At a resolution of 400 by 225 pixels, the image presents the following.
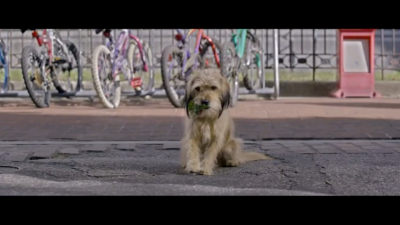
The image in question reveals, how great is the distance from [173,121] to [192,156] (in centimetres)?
365

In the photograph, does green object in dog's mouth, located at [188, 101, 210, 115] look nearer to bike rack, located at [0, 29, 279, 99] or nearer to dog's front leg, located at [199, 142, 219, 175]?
dog's front leg, located at [199, 142, 219, 175]

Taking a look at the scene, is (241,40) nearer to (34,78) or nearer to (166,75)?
(166,75)

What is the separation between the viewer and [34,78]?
35.5 ft

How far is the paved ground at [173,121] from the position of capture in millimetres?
8055

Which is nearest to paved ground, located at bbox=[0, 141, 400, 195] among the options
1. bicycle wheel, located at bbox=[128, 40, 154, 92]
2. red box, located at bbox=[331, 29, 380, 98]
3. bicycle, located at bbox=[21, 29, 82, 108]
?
bicycle, located at bbox=[21, 29, 82, 108]

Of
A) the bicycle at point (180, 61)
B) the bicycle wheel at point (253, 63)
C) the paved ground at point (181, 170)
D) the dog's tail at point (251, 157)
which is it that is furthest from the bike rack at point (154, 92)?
the dog's tail at point (251, 157)

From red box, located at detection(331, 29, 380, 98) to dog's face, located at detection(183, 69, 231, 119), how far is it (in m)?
8.10

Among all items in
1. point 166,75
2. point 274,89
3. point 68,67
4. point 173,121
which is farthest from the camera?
point 274,89

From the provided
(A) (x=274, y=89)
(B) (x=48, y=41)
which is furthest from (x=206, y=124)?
(A) (x=274, y=89)

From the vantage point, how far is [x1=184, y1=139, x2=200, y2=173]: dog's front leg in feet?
18.5

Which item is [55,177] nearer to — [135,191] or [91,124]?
[135,191]
